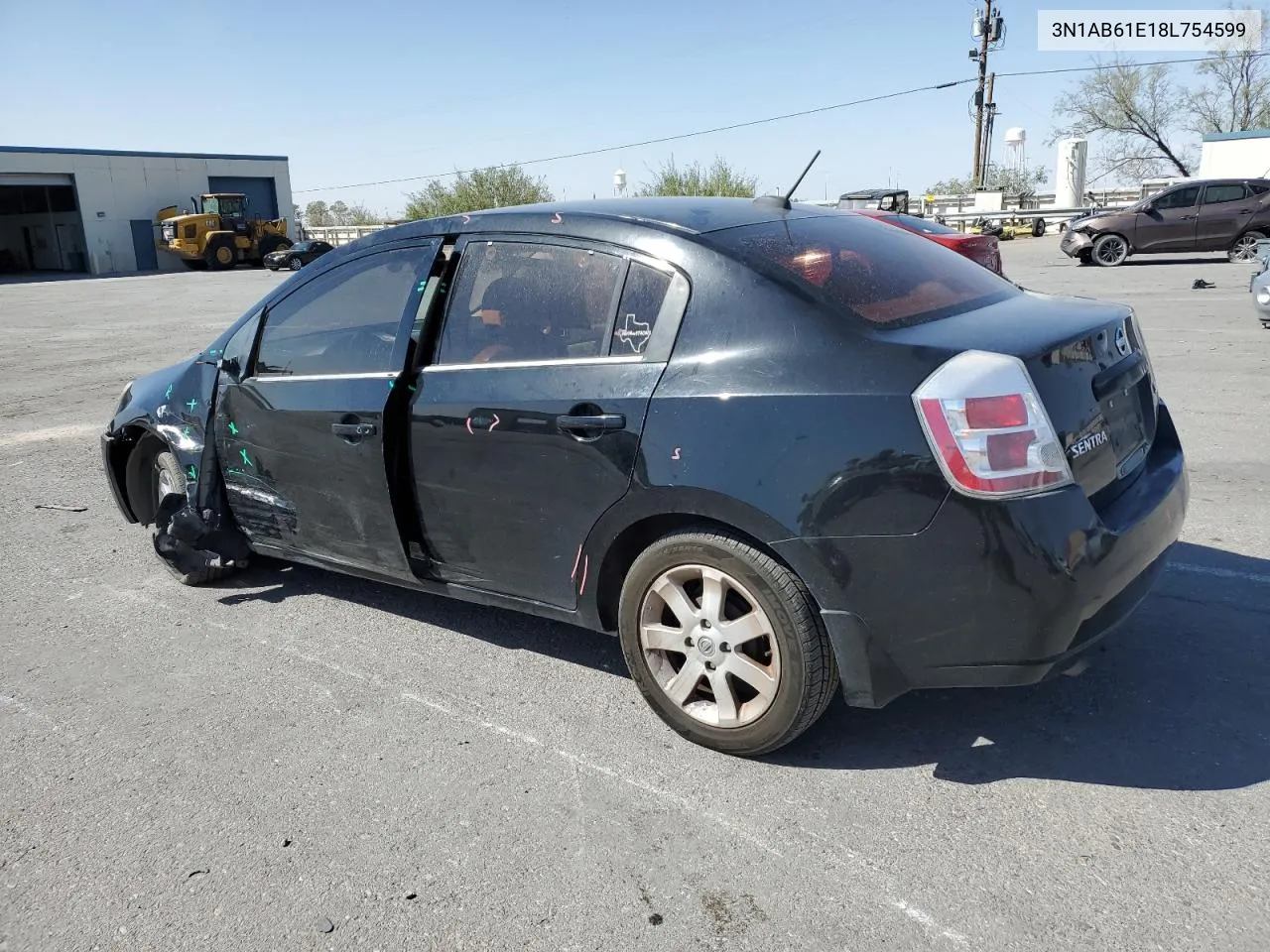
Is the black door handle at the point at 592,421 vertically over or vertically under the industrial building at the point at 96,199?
under

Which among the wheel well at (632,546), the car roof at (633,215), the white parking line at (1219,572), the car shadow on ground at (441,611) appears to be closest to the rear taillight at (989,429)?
the wheel well at (632,546)

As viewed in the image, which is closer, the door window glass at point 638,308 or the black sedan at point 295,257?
the door window glass at point 638,308

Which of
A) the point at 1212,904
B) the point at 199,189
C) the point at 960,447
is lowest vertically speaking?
the point at 1212,904

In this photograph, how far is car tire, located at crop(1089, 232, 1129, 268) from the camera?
2209cm

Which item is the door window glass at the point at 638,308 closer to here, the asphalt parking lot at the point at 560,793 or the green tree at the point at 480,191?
the asphalt parking lot at the point at 560,793

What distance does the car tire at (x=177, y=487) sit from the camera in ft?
15.7

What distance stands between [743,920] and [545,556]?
4.61 feet

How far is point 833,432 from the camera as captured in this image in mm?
2744

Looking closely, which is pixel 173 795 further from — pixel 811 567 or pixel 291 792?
pixel 811 567

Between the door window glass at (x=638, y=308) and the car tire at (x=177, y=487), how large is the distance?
257 cm

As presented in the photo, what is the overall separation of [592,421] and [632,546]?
1.43 feet

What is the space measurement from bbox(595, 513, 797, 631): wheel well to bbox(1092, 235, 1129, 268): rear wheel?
72.6 ft

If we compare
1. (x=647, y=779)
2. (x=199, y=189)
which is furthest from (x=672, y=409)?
(x=199, y=189)

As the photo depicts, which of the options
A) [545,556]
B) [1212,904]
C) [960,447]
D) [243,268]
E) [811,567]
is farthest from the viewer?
[243,268]
